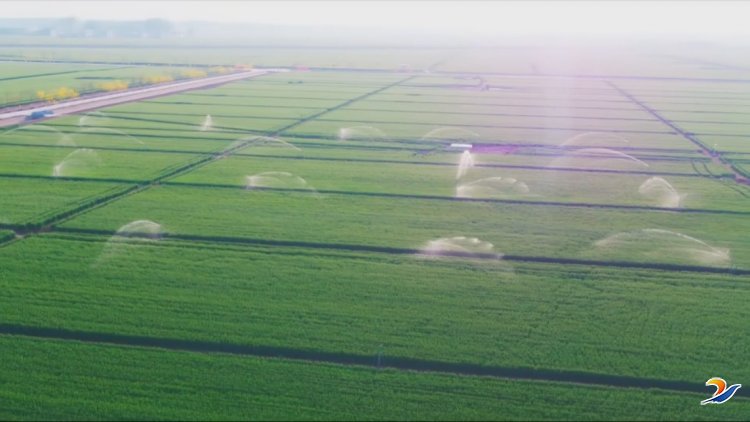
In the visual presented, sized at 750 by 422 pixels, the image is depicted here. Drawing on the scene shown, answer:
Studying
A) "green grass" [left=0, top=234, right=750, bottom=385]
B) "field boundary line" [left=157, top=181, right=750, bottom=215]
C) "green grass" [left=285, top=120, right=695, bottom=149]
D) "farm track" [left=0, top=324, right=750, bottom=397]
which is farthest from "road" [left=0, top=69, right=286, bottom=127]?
"farm track" [left=0, top=324, right=750, bottom=397]

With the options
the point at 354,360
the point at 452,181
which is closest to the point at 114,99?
the point at 452,181

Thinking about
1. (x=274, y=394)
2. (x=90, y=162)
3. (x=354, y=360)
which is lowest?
(x=274, y=394)

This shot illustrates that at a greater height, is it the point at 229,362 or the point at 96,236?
the point at 96,236

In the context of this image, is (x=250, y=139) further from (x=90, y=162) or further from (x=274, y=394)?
(x=274, y=394)

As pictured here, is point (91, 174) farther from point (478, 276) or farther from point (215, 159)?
point (478, 276)

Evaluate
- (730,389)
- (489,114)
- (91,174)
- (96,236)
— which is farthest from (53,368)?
(489,114)

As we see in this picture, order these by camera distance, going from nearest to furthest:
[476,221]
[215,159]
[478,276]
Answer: [478,276] → [476,221] → [215,159]

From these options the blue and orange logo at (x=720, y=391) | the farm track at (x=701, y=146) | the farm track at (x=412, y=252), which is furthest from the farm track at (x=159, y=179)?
the farm track at (x=701, y=146)
